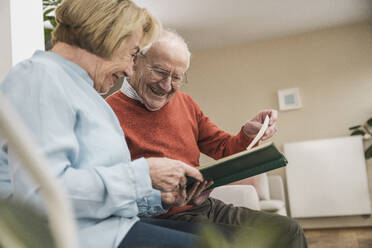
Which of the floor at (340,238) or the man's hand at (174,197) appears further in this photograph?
the floor at (340,238)

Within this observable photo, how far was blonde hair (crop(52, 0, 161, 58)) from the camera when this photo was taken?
3.19 ft

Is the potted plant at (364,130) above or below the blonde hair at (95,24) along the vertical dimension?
below

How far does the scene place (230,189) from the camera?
2180 millimetres

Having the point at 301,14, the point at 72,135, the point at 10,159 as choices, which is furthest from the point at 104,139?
the point at 301,14

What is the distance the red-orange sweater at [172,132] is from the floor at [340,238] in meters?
2.92

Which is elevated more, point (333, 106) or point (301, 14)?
point (301, 14)

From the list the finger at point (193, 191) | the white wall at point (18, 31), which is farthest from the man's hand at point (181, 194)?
the white wall at point (18, 31)

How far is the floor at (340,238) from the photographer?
405 cm

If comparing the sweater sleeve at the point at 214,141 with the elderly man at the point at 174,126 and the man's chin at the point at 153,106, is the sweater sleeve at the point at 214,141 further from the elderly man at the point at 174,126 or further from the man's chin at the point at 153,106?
the man's chin at the point at 153,106

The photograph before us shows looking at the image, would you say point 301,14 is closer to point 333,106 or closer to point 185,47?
point 333,106

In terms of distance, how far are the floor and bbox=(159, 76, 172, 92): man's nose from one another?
3.20 m

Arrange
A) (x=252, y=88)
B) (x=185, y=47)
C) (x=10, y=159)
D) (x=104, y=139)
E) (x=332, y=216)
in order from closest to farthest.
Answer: (x=10, y=159) → (x=104, y=139) → (x=185, y=47) → (x=332, y=216) → (x=252, y=88)

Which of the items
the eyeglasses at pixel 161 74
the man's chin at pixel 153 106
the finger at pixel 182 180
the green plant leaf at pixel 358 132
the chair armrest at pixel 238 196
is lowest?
the chair armrest at pixel 238 196

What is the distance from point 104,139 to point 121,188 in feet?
0.45
